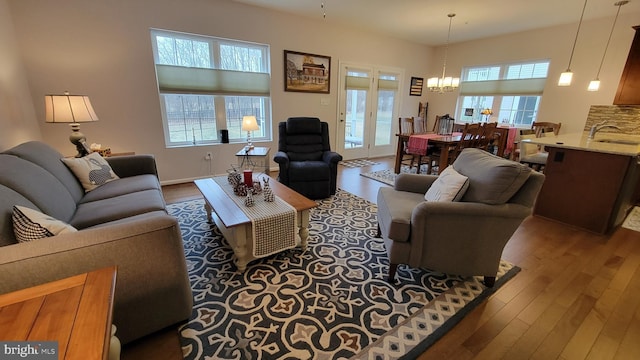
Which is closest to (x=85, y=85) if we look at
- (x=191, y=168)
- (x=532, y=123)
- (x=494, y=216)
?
(x=191, y=168)

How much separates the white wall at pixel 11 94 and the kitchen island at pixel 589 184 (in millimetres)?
5321

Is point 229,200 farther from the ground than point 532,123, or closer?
closer

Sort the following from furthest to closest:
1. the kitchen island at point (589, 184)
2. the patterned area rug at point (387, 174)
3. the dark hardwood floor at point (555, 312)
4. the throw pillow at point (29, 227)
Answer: the patterned area rug at point (387, 174) → the kitchen island at point (589, 184) → the dark hardwood floor at point (555, 312) → the throw pillow at point (29, 227)

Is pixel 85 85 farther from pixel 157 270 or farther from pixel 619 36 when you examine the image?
pixel 619 36

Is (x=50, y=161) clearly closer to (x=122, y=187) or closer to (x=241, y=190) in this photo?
(x=122, y=187)

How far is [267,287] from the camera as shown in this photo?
1844 mm

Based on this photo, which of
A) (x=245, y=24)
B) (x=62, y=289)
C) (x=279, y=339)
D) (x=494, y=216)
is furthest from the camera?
(x=245, y=24)

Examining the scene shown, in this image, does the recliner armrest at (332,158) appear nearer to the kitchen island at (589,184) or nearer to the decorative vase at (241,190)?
the decorative vase at (241,190)

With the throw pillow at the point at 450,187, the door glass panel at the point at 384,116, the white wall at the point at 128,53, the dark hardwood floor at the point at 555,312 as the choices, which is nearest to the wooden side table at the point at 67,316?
the dark hardwood floor at the point at 555,312

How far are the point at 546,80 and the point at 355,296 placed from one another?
18.5 feet

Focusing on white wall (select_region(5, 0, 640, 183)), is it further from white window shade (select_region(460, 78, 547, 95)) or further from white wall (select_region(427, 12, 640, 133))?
white window shade (select_region(460, 78, 547, 95))

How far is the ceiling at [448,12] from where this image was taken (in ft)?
12.1

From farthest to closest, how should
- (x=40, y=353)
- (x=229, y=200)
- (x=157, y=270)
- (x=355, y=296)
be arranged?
1. (x=229, y=200)
2. (x=355, y=296)
3. (x=157, y=270)
4. (x=40, y=353)

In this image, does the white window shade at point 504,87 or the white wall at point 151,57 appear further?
the white window shade at point 504,87
